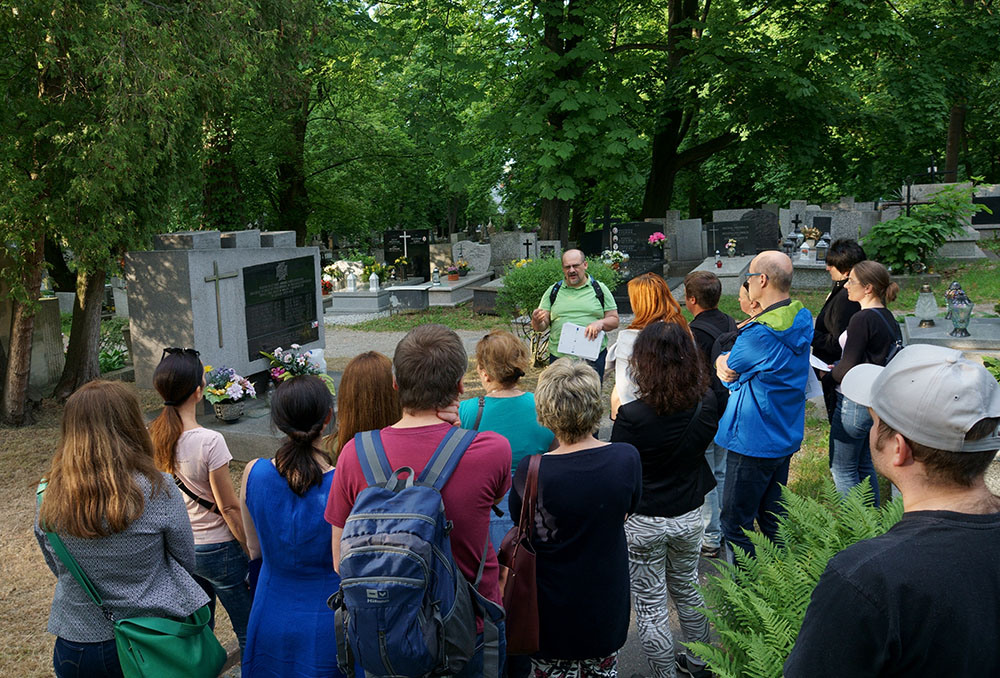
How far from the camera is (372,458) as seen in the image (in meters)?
2.65

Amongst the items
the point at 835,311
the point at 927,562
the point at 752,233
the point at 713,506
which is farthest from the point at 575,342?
the point at 752,233

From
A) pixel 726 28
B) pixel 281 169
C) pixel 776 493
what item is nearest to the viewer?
pixel 776 493

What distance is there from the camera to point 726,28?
17.7 meters

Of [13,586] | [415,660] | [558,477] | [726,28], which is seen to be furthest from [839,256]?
[726,28]

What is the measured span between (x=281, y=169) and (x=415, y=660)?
19.3m

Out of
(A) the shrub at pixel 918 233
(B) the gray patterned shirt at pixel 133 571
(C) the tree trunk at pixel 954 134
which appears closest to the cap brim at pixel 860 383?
(B) the gray patterned shirt at pixel 133 571

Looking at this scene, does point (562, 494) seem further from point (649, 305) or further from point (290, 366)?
point (290, 366)

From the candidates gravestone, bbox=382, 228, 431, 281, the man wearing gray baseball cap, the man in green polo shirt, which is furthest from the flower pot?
gravestone, bbox=382, 228, 431, 281

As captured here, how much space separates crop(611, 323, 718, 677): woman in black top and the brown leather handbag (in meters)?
0.74

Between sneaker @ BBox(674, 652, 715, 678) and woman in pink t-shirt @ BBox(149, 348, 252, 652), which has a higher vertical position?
woman in pink t-shirt @ BBox(149, 348, 252, 652)

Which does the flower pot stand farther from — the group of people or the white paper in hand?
the group of people

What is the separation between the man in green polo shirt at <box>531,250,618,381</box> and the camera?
6855 mm

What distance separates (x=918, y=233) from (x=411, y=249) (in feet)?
39.5

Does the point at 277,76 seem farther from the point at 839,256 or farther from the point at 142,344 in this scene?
the point at 839,256
